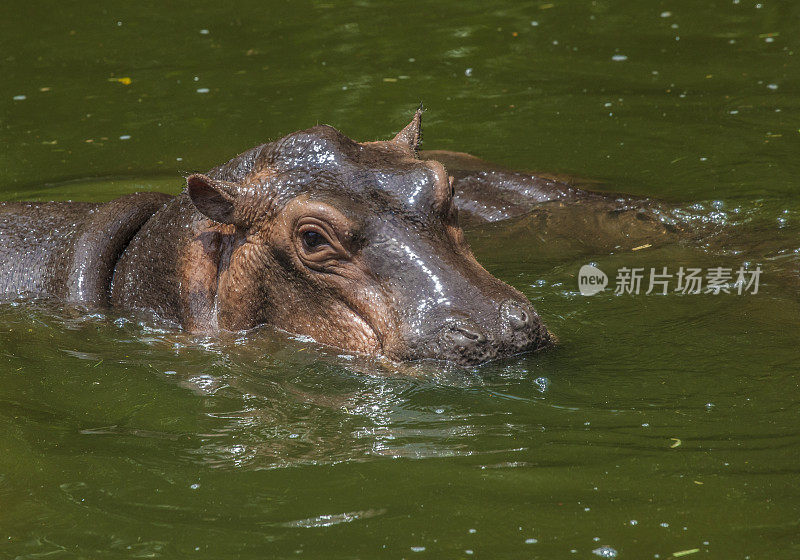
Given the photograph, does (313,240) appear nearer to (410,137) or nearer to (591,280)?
(410,137)

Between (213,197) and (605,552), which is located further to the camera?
(213,197)

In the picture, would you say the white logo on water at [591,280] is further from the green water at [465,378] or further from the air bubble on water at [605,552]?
the air bubble on water at [605,552]

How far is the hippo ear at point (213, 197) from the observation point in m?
7.68

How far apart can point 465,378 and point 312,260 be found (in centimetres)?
139

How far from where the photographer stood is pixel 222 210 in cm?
787

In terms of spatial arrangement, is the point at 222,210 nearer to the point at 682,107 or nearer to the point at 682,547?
the point at 682,547

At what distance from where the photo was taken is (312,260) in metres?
7.52

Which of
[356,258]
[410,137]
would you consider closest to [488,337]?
[356,258]

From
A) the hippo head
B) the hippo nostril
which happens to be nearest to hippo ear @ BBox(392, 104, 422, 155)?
the hippo head

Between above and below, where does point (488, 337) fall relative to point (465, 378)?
above

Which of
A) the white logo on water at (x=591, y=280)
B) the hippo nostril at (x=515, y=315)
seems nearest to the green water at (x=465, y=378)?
the white logo on water at (x=591, y=280)

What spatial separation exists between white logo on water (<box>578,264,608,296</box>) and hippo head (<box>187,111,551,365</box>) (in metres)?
1.75

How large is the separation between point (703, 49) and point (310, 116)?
553 centimetres

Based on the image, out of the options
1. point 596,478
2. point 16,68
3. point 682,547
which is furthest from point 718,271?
point 16,68
